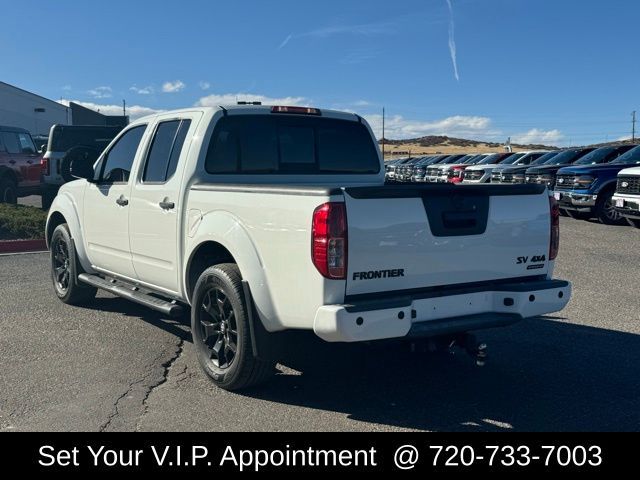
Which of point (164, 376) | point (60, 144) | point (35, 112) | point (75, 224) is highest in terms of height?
point (35, 112)

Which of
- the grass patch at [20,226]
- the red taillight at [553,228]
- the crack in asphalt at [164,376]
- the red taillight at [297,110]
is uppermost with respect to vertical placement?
the red taillight at [297,110]

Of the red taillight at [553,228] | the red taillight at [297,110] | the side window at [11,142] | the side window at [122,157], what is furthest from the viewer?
the side window at [11,142]

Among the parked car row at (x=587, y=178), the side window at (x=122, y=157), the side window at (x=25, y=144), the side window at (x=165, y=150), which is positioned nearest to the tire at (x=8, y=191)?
the side window at (x=25, y=144)

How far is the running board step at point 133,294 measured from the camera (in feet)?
18.0

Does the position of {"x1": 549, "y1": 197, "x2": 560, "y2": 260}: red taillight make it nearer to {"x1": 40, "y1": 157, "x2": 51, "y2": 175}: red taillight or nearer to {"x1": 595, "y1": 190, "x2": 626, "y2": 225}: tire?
{"x1": 595, "y1": 190, "x2": 626, "y2": 225}: tire

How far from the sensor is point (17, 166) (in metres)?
17.7

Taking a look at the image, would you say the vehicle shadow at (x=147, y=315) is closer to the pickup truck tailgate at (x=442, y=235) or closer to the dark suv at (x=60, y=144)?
the pickup truck tailgate at (x=442, y=235)

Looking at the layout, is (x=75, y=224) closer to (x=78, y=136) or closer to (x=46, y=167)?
(x=46, y=167)

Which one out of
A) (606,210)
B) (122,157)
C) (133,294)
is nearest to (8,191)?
(122,157)

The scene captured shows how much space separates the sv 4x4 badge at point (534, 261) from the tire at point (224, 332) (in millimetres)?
1840

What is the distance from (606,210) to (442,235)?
13.2 m

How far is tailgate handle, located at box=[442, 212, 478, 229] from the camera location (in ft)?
14.5

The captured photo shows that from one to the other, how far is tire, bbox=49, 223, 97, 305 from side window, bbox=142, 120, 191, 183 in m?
1.82

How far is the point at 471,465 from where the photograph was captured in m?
3.76
